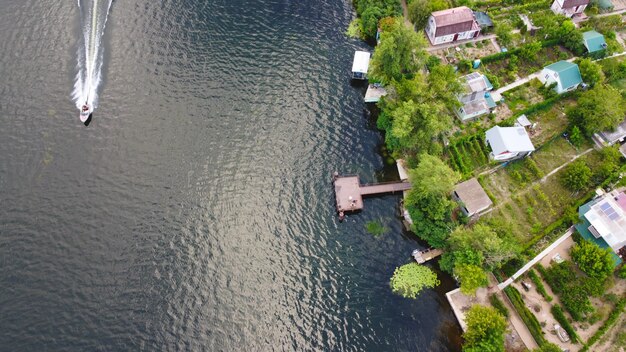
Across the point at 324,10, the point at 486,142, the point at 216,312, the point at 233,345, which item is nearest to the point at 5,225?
the point at 216,312

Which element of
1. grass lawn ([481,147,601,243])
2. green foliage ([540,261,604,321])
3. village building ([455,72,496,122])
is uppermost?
village building ([455,72,496,122])

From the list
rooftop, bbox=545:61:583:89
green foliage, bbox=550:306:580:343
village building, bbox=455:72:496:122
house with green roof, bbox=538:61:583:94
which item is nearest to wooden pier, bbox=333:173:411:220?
village building, bbox=455:72:496:122

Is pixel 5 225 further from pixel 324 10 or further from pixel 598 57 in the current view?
pixel 598 57

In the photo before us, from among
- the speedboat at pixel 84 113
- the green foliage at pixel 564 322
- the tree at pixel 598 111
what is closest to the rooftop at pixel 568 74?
the tree at pixel 598 111

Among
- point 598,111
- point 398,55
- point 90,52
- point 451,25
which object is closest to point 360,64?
point 398,55

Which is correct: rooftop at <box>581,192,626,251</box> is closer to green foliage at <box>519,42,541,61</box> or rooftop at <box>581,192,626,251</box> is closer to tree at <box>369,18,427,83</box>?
green foliage at <box>519,42,541,61</box>

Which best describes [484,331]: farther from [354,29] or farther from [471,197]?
[354,29]
